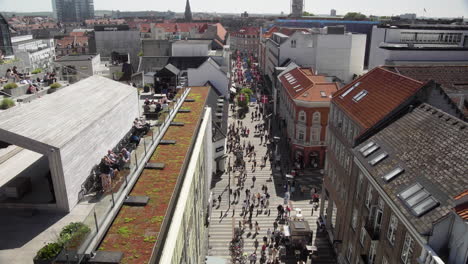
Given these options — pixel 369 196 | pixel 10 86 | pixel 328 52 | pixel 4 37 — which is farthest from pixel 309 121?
pixel 4 37

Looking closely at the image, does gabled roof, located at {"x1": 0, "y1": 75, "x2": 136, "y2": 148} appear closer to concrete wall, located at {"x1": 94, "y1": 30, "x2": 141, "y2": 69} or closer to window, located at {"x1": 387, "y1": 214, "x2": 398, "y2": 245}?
window, located at {"x1": 387, "y1": 214, "x2": 398, "y2": 245}

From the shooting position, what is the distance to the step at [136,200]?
57.8 ft

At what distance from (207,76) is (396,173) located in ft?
157

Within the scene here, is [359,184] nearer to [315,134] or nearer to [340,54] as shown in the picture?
[315,134]

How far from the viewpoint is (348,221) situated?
28953mm

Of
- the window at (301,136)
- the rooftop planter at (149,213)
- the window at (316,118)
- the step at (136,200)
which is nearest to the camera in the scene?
the rooftop planter at (149,213)

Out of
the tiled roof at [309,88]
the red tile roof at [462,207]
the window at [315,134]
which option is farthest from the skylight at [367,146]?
the window at [315,134]

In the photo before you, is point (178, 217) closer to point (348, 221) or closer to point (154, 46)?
point (348, 221)

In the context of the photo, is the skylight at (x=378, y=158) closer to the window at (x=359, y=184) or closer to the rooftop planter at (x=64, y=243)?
the window at (x=359, y=184)

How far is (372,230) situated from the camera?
76.9ft

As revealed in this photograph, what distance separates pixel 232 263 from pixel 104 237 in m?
18.9

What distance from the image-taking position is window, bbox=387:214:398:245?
20.4 metres

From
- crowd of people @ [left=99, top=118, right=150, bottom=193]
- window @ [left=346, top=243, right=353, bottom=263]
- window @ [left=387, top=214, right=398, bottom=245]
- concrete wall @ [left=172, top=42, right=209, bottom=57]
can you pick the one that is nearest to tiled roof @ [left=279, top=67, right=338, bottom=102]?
window @ [left=346, top=243, right=353, bottom=263]

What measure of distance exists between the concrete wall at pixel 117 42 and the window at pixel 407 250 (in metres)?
93.3
